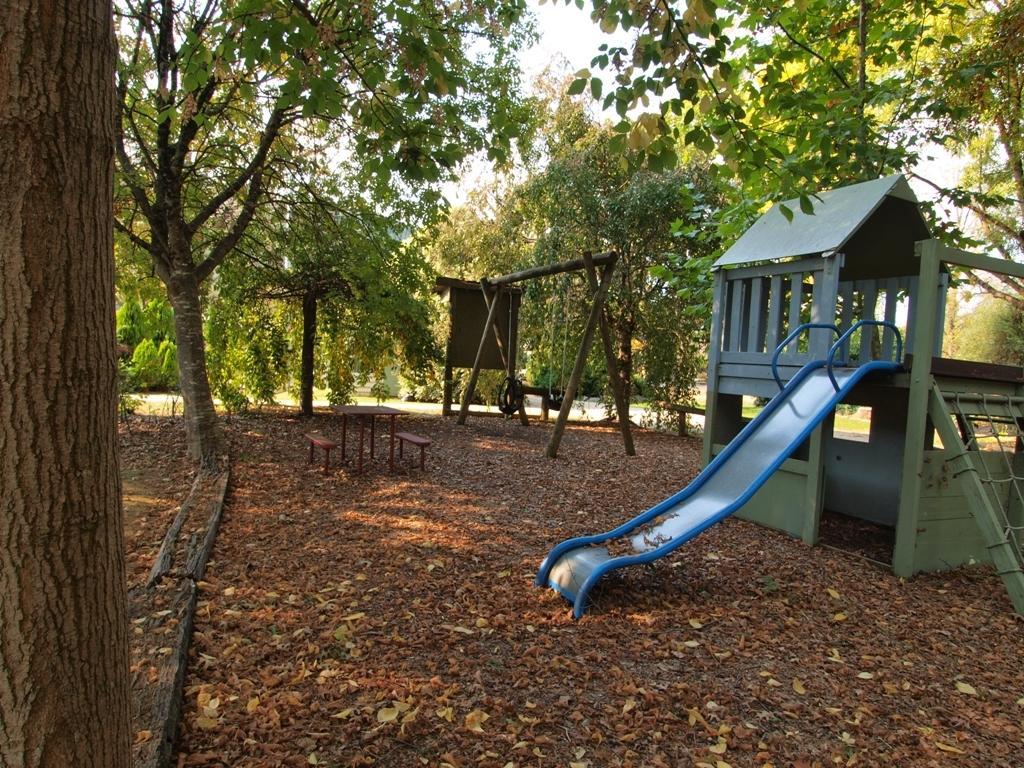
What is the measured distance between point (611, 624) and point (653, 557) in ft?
1.61

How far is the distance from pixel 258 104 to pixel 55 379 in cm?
775

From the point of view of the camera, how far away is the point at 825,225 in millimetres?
4941

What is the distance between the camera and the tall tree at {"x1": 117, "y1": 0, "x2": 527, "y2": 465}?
3.45m

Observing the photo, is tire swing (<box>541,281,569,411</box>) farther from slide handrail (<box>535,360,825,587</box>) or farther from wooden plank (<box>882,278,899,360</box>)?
slide handrail (<box>535,360,825,587</box>)

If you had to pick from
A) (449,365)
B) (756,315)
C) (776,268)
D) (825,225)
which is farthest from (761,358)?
(449,365)

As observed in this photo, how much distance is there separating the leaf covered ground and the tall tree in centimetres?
230

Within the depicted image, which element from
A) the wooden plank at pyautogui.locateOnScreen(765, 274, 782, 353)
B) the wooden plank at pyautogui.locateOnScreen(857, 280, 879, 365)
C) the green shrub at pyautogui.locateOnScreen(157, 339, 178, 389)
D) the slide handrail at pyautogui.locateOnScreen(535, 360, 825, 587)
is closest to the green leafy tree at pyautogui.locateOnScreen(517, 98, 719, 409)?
the wooden plank at pyautogui.locateOnScreen(857, 280, 879, 365)

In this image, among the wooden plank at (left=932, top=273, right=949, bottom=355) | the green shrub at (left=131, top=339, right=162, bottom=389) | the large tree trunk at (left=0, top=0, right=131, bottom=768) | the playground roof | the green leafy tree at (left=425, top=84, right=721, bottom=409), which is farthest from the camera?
the green leafy tree at (left=425, top=84, right=721, bottom=409)

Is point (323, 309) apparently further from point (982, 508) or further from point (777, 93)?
point (982, 508)

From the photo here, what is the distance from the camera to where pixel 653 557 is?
3.55 m

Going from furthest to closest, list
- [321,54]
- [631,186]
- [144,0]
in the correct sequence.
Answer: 1. [631,186]
2. [144,0]
3. [321,54]

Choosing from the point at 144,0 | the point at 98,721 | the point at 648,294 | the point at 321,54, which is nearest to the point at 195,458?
the point at 144,0

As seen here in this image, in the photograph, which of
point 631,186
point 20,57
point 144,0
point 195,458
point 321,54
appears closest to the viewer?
point 20,57

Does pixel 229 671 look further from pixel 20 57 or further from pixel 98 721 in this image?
pixel 20 57
